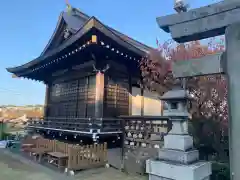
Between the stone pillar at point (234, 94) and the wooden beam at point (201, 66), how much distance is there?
20 centimetres

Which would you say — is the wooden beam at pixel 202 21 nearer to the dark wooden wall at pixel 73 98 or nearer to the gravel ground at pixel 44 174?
the gravel ground at pixel 44 174

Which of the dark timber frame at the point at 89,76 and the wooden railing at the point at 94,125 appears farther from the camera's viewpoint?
the wooden railing at the point at 94,125

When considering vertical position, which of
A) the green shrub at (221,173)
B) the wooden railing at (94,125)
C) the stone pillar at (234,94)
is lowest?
the green shrub at (221,173)

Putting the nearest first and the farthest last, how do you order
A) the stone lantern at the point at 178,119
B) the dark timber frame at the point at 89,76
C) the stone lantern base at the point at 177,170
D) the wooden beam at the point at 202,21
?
the wooden beam at the point at 202,21 → the stone lantern base at the point at 177,170 → the stone lantern at the point at 178,119 → the dark timber frame at the point at 89,76

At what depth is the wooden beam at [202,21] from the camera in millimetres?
3170

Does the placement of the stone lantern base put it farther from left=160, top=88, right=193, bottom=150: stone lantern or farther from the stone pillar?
the stone pillar

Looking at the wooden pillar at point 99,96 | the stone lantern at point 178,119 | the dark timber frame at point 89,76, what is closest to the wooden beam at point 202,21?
the stone lantern at point 178,119

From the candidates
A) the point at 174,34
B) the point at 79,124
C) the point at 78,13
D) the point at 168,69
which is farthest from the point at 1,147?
the point at 174,34

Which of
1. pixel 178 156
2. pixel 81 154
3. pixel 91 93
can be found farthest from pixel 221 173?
pixel 91 93

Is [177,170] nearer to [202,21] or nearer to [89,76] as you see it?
[202,21]

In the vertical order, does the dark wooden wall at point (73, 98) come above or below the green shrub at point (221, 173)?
above

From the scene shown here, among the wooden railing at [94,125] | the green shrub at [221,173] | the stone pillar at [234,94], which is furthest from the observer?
the wooden railing at [94,125]

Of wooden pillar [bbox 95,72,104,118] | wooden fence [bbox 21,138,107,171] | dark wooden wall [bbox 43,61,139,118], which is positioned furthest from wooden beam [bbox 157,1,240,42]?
dark wooden wall [bbox 43,61,139,118]

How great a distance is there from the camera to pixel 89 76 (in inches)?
408
